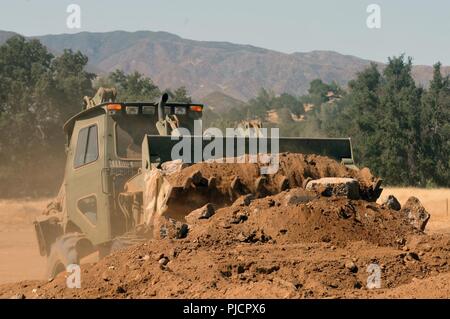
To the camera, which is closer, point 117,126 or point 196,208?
point 196,208

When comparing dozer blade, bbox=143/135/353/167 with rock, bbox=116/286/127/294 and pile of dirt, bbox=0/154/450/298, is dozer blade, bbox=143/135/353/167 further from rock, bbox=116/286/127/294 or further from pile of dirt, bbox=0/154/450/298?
rock, bbox=116/286/127/294

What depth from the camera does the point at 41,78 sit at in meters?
56.0

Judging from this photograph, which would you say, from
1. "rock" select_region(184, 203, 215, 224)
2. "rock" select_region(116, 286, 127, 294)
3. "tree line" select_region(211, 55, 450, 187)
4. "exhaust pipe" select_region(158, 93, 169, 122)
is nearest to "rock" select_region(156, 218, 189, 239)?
"rock" select_region(184, 203, 215, 224)

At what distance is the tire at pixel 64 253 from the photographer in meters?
11.3

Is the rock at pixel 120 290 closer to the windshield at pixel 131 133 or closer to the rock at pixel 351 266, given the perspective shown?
the rock at pixel 351 266

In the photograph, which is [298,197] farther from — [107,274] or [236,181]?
[107,274]

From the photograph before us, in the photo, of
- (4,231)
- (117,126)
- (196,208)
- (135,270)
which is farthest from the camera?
(4,231)

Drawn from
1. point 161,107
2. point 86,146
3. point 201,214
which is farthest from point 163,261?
point 86,146

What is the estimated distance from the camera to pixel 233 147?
1071 centimetres

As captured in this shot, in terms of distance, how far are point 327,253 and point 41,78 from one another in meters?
50.0

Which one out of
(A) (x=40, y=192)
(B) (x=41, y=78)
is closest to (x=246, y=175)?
(A) (x=40, y=192)

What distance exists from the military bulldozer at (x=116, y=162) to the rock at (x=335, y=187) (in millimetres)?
1601

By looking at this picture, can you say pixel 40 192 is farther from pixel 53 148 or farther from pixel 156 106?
pixel 156 106

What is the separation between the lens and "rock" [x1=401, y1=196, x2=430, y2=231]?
9438 millimetres
